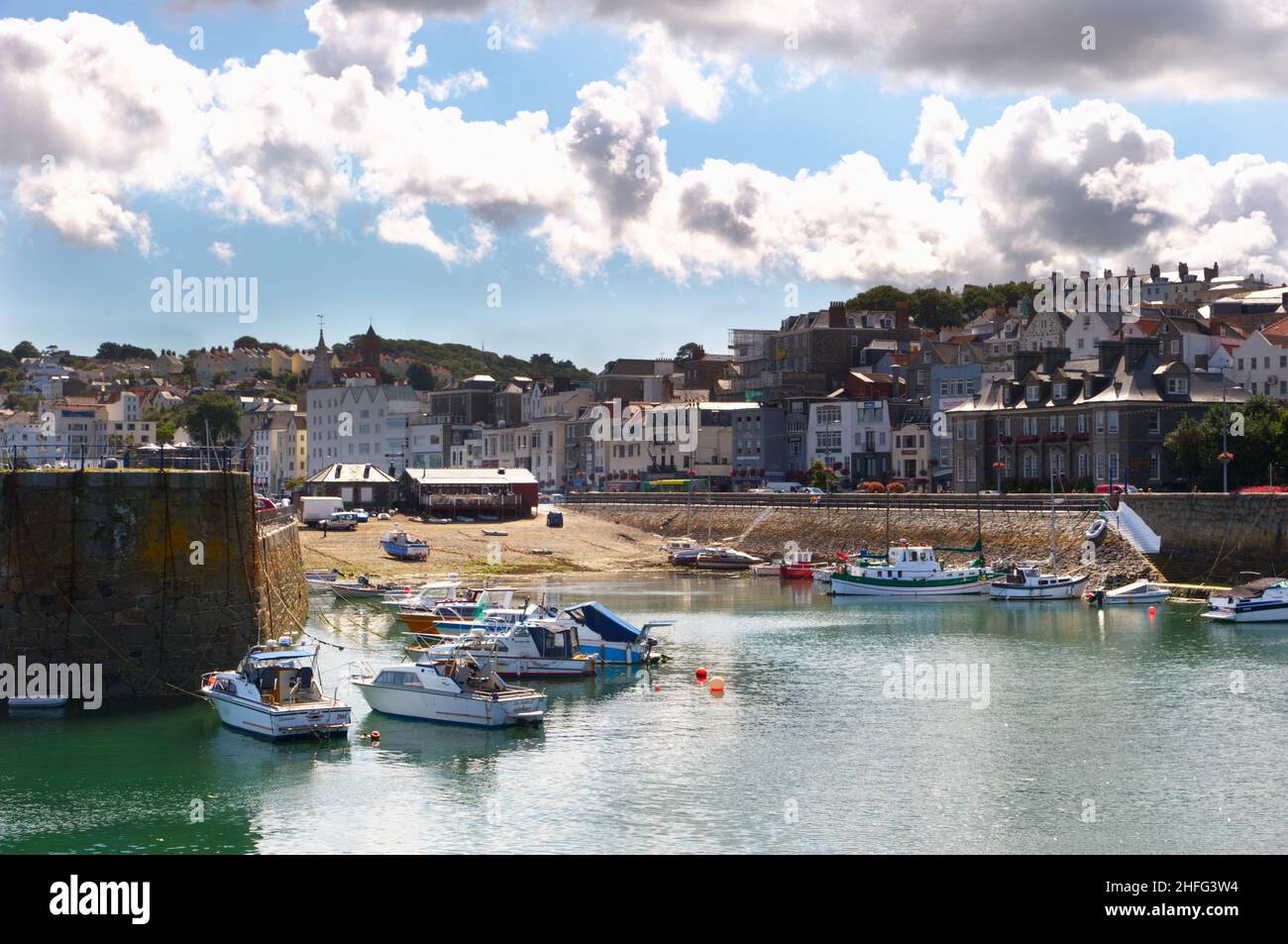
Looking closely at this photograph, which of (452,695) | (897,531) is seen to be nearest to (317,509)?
(897,531)

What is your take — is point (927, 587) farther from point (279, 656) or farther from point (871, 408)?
point (871, 408)

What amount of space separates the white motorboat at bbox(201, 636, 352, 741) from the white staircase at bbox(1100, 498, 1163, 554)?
59.5 meters

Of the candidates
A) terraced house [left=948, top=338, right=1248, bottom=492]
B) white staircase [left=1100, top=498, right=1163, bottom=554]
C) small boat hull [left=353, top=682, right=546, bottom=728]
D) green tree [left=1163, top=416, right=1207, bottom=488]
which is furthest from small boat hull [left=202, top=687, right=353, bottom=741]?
green tree [left=1163, top=416, right=1207, bottom=488]

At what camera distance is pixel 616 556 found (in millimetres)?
108188

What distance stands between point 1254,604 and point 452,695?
44.6m

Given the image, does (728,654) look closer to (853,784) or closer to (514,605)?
(514,605)

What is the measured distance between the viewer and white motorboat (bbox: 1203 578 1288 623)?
227 feet

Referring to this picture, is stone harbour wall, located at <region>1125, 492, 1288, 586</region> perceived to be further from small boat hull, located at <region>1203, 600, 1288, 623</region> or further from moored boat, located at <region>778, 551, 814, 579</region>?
moored boat, located at <region>778, 551, 814, 579</region>

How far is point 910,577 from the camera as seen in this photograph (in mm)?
85750

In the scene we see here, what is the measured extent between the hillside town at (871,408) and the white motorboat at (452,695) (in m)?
52.2

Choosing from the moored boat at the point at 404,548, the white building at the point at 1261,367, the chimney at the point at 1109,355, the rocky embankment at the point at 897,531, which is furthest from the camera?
the white building at the point at 1261,367

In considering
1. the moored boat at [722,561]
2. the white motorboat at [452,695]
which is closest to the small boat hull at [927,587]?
the moored boat at [722,561]

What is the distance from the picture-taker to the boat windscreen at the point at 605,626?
54.3 meters

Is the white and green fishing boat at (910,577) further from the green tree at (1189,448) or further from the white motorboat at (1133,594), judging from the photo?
the green tree at (1189,448)
